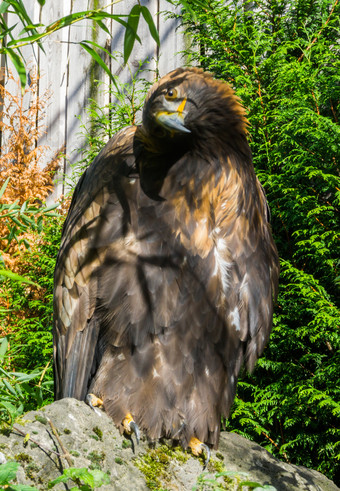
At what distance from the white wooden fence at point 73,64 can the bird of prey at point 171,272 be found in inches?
81.8

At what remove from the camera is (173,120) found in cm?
179

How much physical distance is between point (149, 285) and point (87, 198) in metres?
0.45

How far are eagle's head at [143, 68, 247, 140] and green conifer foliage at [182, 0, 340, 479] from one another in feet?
2.51

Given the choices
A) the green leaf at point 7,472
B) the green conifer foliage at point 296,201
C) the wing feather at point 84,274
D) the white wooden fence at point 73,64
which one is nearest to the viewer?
the green leaf at point 7,472

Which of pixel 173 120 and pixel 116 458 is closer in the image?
pixel 116 458

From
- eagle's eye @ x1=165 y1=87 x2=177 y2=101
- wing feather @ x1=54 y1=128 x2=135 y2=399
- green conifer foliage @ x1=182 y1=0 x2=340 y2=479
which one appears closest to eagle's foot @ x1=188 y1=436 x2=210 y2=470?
wing feather @ x1=54 y1=128 x2=135 y2=399

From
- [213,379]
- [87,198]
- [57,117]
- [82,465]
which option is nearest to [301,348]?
[213,379]

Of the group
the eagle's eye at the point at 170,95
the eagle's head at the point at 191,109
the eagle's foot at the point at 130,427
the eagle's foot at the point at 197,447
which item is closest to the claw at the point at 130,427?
the eagle's foot at the point at 130,427

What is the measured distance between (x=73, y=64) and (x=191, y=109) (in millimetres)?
2771

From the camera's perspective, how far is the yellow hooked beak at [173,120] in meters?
1.78

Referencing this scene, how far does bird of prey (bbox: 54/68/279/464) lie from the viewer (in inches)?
72.0

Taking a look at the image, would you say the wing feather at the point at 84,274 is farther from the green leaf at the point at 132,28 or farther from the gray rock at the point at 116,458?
the green leaf at the point at 132,28

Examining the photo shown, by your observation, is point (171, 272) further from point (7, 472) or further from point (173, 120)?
point (7, 472)

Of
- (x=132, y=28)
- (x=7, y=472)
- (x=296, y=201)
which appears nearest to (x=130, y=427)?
(x=7, y=472)
